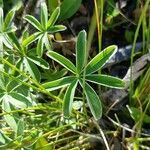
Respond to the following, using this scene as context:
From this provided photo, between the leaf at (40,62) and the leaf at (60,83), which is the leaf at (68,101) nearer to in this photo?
the leaf at (60,83)

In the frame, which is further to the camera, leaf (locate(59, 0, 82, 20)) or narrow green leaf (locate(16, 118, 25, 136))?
leaf (locate(59, 0, 82, 20))

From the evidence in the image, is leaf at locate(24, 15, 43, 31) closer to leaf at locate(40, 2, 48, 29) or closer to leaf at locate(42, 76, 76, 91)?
leaf at locate(40, 2, 48, 29)

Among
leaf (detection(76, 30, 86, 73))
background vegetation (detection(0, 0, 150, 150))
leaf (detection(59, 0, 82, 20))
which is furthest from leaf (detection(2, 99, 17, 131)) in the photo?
leaf (detection(59, 0, 82, 20))

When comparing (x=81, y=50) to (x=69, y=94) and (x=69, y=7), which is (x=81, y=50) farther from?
(x=69, y=7)

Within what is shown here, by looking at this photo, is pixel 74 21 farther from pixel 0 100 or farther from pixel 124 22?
pixel 0 100

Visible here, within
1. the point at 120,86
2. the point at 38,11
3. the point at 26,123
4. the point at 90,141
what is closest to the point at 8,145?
the point at 26,123

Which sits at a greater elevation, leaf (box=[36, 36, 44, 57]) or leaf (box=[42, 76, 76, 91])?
leaf (box=[36, 36, 44, 57])

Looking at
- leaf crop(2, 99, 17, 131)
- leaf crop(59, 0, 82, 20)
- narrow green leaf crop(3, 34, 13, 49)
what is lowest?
leaf crop(2, 99, 17, 131)

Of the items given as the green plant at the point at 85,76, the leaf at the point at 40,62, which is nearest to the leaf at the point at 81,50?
the green plant at the point at 85,76
